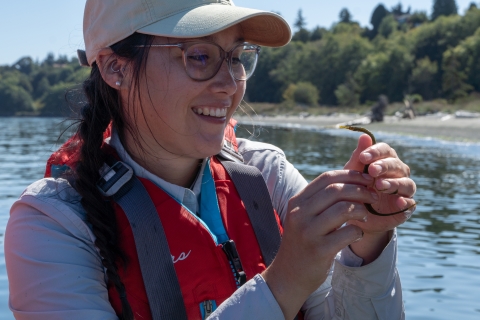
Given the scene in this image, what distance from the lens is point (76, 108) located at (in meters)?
2.28

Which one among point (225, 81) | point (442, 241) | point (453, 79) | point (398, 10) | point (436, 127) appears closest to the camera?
point (225, 81)

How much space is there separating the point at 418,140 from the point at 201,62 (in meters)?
28.7

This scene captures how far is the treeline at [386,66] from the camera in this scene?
6378cm

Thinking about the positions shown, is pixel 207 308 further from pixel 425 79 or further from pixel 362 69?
pixel 362 69

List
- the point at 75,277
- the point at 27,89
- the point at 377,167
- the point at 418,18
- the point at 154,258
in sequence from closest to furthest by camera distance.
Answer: the point at 377,167 → the point at 75,277 → the point at 154,258 → the point at 27,89 → the point at 418,18

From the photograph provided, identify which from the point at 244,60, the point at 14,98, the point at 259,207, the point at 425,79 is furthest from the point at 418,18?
the point at 259,207

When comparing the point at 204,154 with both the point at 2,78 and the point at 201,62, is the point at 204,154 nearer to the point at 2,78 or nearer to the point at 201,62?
the point at 201,62

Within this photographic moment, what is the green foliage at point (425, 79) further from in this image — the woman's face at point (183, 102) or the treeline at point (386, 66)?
the woman's face at point (183, 102)

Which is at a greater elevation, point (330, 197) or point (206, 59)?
point (206, 59)

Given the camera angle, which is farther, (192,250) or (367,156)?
(192,250)

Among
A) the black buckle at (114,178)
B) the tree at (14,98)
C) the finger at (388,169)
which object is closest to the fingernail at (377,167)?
the finger at (388,169)

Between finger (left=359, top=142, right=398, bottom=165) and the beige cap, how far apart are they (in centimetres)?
56

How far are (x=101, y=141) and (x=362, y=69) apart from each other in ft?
254

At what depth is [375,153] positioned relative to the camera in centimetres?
173
